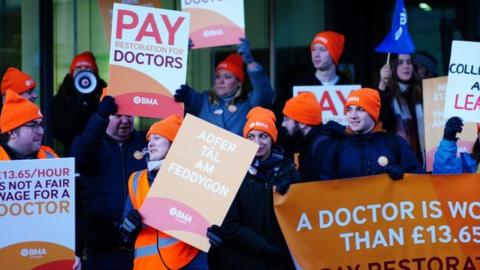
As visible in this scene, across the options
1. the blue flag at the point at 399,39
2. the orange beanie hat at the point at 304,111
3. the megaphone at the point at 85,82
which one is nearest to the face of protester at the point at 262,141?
the orange beanie hat at the point at 304,111

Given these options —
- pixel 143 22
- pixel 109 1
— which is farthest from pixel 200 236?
pixel 109 1

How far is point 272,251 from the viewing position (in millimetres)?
8750

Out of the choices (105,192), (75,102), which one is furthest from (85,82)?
(105,192)

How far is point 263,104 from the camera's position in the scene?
10.3 metres

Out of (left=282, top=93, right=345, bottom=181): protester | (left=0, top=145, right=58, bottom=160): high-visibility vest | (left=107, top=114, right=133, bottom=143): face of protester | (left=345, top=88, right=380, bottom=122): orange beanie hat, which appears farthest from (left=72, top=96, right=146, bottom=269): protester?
(left=345, top=88, right=380, bottom=122): orange beanie hat

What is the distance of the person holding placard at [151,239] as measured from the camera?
8.55 meters

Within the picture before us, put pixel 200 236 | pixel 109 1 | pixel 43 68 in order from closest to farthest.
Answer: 1. pixel 200 236
2. pixel 109 1
3. pixel 43 68

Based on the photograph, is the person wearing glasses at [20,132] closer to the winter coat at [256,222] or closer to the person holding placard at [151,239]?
the person holding placard at [151,239]

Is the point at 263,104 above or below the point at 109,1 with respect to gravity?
below

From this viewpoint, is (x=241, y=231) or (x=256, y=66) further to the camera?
(x=256, y=66)

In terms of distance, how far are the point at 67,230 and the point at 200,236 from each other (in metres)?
0.87

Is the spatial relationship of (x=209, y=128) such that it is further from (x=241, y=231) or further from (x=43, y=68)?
(x=43, y=68)

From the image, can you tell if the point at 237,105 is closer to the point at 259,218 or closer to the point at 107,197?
the point at 107,197

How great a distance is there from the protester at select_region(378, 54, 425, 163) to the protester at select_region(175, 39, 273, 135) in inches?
43.3
